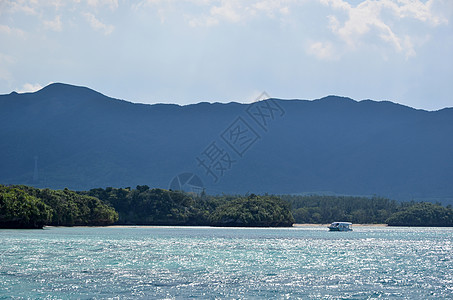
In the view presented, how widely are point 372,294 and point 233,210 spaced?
151 metres

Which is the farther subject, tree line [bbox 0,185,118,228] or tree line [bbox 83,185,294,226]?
tree line [bbox 83,185,294,226]

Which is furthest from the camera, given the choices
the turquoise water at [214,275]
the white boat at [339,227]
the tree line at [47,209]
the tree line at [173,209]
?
the tree line at [173,209]

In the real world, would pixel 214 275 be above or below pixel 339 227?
below

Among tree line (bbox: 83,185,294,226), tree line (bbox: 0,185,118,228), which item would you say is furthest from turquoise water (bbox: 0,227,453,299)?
tree line (bbox: 83,185,294,226)

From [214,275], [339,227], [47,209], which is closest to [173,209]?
[339,227]

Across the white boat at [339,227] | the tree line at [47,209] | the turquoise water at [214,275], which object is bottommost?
the turquoise water at [214,275]

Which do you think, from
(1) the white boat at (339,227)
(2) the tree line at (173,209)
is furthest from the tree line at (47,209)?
(1) the white boat at (339,227)

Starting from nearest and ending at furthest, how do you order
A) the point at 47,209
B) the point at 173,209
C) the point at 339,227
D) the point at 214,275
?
1. the point at 214,275
2. the point at 47,209
3. the point at 339,227
4. the point at 173,209

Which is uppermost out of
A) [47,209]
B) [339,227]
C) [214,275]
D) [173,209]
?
[173,209]

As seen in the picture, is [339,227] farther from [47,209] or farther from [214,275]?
[214,275]

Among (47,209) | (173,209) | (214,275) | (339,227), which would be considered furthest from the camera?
(173,209)

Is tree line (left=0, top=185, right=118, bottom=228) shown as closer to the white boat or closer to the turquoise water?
the turquoise water

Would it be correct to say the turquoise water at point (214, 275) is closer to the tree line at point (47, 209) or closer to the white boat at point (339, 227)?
the tree line at point (47, 209)

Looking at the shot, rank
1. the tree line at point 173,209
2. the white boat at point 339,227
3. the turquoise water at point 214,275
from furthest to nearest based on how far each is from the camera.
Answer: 1. the tree line at point 173,209
2. the white boat at point 339,227
3. the turquoise water at point 214,275
